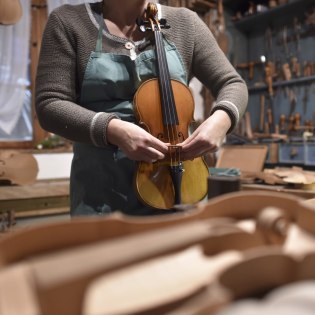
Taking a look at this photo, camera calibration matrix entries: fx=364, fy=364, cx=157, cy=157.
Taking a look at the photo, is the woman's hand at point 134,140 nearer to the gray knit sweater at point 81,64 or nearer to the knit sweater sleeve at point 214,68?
the gray knit sweater at point 81,64

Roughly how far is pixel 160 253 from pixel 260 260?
8 cm

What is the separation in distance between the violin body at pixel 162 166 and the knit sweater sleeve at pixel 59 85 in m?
0.17

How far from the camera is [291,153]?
11.1ft

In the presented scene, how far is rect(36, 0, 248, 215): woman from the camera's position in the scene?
0.95m

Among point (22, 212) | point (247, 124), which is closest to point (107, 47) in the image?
point (22, 212)

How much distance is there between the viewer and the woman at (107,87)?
946 mm

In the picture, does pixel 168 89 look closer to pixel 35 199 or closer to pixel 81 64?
pixel 81 64

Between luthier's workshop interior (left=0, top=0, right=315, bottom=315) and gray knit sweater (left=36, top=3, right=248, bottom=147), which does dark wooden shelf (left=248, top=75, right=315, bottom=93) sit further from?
gray knit sweater (left=36, top=3, right=248, bottom=147)

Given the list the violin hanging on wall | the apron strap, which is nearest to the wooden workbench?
the violin hanging on wall

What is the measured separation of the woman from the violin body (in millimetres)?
40

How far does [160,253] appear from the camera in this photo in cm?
27

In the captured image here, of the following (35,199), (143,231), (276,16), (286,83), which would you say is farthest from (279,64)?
(143,231)

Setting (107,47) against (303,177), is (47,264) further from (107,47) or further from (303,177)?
(303,177)

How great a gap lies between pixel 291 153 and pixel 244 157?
428 millimetres
